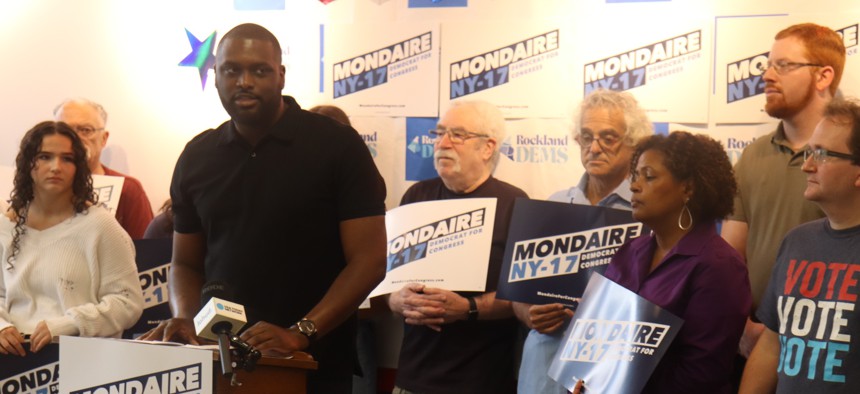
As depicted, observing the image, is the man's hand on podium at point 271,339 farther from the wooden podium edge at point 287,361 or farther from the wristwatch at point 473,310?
the wristwatch at point 473,310

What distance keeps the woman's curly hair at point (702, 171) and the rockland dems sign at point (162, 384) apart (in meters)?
→ 1.64

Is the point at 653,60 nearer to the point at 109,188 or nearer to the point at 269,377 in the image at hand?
the point at 109,188

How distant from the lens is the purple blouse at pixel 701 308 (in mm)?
3033

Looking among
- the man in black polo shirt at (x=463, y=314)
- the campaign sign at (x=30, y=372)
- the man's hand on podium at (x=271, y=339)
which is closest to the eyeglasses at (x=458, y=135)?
the man in black polo shirt at (x=463, y=314)

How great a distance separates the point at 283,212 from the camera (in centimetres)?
292

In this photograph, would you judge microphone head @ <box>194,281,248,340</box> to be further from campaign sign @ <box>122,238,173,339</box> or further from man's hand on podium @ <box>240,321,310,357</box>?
campaign sign @ <box>122,238,173,339</box>

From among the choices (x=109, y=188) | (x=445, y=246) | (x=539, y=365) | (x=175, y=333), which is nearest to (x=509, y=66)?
(x=445, y=246)

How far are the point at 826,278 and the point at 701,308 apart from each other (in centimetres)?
36

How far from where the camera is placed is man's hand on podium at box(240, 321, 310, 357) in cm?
252

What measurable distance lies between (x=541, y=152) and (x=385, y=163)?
780mm

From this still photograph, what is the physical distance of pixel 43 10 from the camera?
18.8ft

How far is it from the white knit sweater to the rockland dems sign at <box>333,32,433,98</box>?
1.40m

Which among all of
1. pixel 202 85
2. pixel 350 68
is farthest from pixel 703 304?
pixel 202 85

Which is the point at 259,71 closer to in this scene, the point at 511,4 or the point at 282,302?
the point at 282,302
